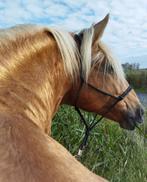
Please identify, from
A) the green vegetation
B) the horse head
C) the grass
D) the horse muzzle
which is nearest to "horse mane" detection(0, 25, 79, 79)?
the horse head

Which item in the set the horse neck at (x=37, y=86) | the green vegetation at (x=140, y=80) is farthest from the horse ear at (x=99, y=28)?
the green vegetation at (x=140, y=80)

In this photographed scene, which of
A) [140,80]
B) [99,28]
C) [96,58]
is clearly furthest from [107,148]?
[140,80]

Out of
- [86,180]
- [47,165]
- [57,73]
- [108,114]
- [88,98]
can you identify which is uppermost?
[47,165]

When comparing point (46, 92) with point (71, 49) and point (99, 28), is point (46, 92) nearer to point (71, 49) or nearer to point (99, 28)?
point (71, 49)

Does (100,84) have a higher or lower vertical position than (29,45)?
lower

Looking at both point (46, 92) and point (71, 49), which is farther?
point (71, 49)

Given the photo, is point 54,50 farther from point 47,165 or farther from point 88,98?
point 47,165

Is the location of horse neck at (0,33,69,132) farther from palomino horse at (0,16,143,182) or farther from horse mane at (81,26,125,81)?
horse mane at (81,26,125,81)

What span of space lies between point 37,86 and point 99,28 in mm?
1051

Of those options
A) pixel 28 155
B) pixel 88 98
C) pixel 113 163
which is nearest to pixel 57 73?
pixel 88 98

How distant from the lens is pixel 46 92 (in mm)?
2502

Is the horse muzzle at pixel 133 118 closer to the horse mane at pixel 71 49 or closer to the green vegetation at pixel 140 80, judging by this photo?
the horse mane at pixel 71 49

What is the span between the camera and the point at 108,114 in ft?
12.7

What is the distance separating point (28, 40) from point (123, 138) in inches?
174
